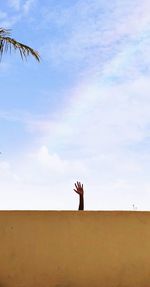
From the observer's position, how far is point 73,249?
8.99 m

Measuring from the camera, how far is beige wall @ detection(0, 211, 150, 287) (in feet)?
29.1

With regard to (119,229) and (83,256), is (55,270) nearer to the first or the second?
(83,256)

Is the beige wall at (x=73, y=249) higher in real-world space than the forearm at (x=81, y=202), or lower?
lower

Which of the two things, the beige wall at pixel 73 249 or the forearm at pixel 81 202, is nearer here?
the beige wall at pixel 73 249

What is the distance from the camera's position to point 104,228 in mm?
9148

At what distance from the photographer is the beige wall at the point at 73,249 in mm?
8875

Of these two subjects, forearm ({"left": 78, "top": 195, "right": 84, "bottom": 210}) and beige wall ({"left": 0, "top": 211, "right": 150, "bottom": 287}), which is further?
forearm ({"left": 78, "top": 195, "right": 84, "bottom": 210})

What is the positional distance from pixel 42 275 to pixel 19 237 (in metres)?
0.78

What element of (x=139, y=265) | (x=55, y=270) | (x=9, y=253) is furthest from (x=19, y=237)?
(x=139, y=265)

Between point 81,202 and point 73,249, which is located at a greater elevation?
point 81,202

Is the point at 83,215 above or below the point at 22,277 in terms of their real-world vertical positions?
above

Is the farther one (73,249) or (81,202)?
(81,202)

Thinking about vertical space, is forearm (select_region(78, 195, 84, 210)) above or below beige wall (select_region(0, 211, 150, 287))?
above

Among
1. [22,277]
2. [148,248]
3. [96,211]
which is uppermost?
[96,211]
